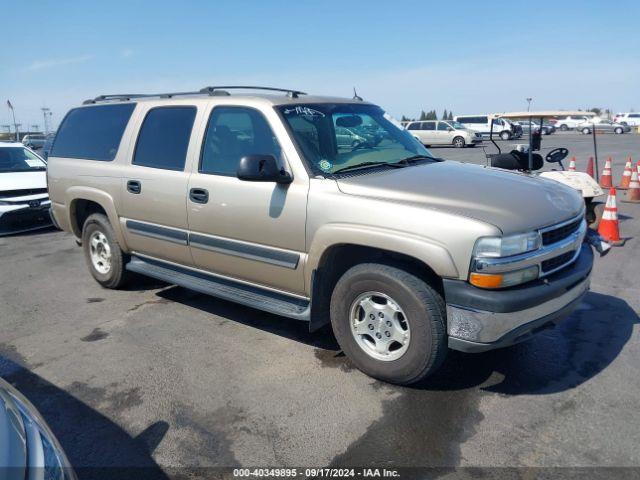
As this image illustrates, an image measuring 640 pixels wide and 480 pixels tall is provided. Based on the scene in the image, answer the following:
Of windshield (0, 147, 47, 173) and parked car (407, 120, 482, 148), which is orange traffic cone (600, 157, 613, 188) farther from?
parked car (407, 120, 482, 148)

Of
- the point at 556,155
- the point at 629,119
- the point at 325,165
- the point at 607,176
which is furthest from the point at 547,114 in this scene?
the point at 629,119

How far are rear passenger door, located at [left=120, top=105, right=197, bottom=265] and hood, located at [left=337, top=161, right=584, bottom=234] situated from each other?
1.68m

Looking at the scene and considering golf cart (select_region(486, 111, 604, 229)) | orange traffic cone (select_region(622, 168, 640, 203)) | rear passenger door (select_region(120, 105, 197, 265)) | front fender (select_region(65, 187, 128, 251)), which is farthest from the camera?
orange traffic cone (select_region(622, 168, 640, 203))

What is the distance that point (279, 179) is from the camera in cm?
375

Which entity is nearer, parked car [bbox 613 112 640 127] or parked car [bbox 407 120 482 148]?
parked car [bbox 407 120 482 148]

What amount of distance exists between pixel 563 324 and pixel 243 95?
134 inches

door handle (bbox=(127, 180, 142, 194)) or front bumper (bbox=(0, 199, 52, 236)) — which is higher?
door handle (bbox=(127, 180, 142, 194))

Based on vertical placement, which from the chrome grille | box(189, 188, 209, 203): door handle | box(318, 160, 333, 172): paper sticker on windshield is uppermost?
box(318, 160, 333, 172): paper sticker on windshield

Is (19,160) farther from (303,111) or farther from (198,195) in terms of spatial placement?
(303,111)

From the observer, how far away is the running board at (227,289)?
3943 millimetres

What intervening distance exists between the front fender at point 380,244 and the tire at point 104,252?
8.64 feet

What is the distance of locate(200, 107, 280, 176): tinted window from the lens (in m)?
4.07

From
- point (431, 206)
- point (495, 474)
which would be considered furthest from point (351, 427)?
point (431, 206)

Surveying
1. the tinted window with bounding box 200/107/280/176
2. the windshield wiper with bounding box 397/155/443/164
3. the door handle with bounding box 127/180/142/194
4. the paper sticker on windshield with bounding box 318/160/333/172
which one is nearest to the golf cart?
the windshield wiper with bounding box 397/155/443/164
